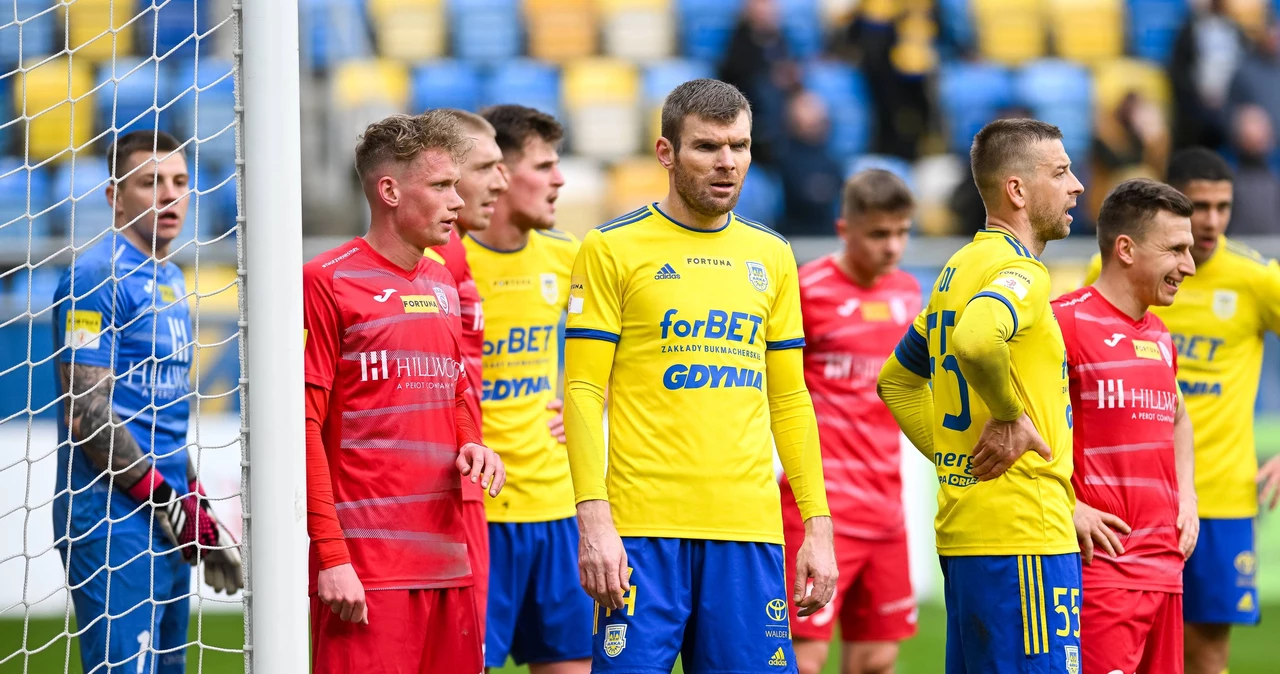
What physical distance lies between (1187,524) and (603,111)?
327 inches

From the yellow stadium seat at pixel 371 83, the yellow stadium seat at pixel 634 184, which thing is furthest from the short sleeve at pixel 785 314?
the yellow stadium seat at pixel 371 83

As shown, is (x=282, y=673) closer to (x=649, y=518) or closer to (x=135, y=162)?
(x=649, y=518)

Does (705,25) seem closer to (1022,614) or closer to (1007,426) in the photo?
(1007,426)

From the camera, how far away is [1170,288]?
14.7ft

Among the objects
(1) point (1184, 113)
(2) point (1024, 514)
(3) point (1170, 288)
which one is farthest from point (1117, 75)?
(2) point (1024, 514)

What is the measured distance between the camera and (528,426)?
5.20 meters

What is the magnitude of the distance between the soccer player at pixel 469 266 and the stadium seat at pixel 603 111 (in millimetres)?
6911

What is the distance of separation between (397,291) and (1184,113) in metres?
9.70

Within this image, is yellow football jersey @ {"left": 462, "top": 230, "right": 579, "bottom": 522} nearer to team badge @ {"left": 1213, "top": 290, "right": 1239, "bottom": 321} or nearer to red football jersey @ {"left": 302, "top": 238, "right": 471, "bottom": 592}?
red football jersey @ {"left": 302, "top": 238, "right": 471, "bottom": 592}

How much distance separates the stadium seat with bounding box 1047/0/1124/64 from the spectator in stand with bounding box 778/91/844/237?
3.09 meters

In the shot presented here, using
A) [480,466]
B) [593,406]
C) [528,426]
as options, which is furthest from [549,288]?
[593,406]

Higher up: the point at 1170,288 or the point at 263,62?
the point at 263,62

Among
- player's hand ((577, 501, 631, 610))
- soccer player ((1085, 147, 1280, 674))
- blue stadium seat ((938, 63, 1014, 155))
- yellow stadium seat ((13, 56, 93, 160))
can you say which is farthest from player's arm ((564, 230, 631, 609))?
blue stadium seat ((938, 63, 1014, 155))

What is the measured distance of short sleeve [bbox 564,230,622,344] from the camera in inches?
148
